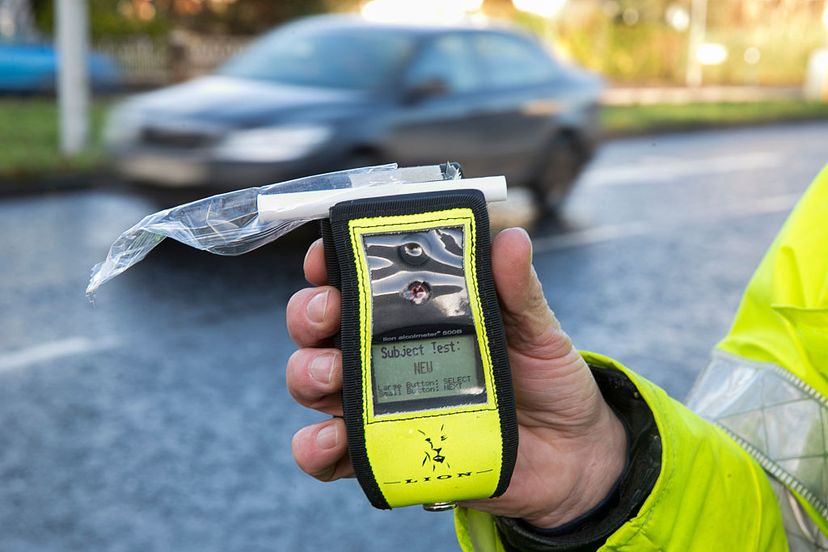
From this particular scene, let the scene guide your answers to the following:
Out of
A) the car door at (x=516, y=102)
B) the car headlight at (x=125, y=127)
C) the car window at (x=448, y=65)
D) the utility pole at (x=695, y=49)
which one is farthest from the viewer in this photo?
the utility pole at (x=695, y=49)

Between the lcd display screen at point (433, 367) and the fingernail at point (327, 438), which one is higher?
the lcd display screen at point (433, 367)

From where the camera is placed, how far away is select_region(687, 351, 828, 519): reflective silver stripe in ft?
4.78

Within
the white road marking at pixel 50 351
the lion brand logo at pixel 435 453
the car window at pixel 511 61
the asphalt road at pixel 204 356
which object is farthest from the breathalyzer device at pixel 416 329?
the car window at pixel 511 61

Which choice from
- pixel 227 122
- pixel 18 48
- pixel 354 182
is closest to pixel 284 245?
pixel 227 122

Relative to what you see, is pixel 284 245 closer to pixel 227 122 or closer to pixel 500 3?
pixel 227 122

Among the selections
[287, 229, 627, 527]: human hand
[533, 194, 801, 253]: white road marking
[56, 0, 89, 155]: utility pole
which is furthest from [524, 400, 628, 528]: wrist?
[56, 0, 89, 155]: utility pole

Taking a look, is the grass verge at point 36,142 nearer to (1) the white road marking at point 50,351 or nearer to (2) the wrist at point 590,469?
(1) the white road marking at point 50,351

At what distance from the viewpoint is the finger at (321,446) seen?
47.3 inches

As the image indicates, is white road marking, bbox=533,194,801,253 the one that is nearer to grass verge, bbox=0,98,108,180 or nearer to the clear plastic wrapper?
grass verge, bbox=0,98,108,180

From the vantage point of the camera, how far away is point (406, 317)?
1.18 m

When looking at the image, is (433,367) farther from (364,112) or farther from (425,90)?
(425,90)

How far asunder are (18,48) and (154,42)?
485 centimetres

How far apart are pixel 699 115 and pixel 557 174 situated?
9212 mm

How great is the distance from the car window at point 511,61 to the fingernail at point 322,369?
7.45m
